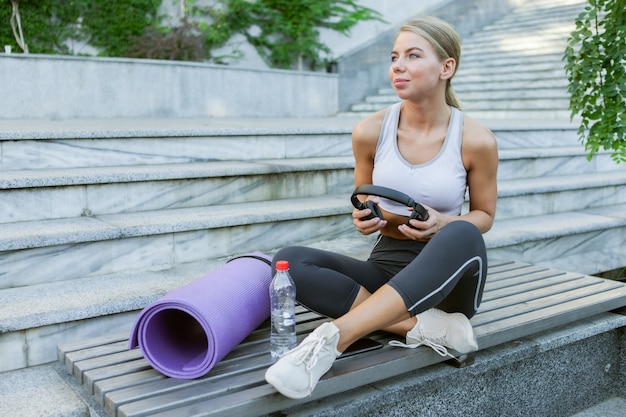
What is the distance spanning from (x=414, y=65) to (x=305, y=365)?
1178mm

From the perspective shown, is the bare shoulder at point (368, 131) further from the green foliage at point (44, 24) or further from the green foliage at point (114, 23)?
the green foliage at point (44, 24)

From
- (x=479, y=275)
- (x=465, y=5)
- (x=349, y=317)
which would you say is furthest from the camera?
(x=465, y=5)

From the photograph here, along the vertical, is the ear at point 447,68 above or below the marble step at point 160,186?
above

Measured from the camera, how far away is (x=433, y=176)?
102 inches

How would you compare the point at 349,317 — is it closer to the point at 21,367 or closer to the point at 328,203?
the point at 21,367

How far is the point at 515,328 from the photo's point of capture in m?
2.69

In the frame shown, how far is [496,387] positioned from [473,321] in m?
0.27

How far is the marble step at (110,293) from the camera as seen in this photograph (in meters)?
2.60

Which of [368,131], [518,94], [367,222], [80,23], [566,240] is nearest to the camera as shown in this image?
[367,222]

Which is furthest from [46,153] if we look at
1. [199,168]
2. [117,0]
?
[117,0]

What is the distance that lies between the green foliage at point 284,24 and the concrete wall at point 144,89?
1.47 meters

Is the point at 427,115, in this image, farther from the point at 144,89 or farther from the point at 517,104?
the point at 517,104

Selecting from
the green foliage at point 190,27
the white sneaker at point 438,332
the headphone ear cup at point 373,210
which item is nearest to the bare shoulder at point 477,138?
the headphone ear cup at point 373,210

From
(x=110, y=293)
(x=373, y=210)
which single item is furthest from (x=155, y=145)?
(x=373, y=210)
